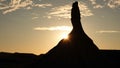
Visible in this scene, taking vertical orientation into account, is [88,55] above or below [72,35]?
below

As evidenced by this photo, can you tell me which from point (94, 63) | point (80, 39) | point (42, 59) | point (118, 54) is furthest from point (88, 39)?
point (118, 54)

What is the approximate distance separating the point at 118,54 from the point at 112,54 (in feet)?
7.42

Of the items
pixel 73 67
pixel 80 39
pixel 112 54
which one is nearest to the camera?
pixel 73 67

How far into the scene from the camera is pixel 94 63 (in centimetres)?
4934

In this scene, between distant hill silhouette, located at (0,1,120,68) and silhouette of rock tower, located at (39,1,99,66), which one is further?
silhouette of rock tower, located at (39,1,99,66)

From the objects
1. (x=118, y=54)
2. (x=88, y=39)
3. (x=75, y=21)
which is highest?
(x=75, y=21)

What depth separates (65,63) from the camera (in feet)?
157

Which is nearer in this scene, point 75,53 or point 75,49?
point 75,53

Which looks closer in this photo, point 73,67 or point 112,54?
point 73,67

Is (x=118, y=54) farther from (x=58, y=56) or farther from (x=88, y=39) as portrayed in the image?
(x=58, y=56)

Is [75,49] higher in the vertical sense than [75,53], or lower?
higher

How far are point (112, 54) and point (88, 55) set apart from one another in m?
13.4

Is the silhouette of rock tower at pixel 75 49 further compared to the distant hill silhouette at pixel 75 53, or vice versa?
the silhouette of rock tower at pixel 75 49

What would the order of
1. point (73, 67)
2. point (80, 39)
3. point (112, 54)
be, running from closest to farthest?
point (73, 67) → point (80, 39) → point (112, 54)
